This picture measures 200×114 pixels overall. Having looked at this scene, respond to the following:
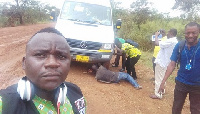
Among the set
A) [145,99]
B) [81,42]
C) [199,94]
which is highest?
[81,42]

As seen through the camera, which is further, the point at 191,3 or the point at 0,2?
the point at 191,3

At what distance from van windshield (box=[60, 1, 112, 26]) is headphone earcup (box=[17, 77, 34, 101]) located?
5.83 m

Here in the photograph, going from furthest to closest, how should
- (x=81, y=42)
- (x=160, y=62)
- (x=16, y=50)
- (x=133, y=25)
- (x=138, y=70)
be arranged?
(x=133, y=25), (x=16, y=50), (x=138, y=70), (x=81, y=42), (x=160, y=62)

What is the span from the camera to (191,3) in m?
24.3

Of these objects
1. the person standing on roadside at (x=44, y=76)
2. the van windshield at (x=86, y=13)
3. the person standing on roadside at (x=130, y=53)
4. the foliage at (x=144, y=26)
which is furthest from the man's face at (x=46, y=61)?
the foliage at (x=144, y=26)

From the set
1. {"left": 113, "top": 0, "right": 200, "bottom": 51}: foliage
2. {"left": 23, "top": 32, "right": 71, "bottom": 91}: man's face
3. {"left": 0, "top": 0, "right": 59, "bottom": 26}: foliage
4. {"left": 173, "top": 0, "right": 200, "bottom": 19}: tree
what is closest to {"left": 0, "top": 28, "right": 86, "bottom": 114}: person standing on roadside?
{"left": 23, "top": 32, "right": 71, "bottom": 91}: man's face

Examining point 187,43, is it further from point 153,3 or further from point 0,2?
point 0,2

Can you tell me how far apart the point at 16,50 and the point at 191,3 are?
21.3 m

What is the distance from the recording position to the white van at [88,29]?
6039mm

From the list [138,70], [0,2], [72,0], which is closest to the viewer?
[72,0]

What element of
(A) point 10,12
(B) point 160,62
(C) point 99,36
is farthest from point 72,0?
(A) point 10,12

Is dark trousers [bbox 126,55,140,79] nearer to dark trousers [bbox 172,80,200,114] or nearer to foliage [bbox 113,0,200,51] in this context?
dark trousers [bbox 172,80,200,114]

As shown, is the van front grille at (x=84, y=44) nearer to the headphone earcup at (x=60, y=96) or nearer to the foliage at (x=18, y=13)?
the headphone earcup at (x=60, y=96)

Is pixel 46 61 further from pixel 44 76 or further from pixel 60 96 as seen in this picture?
pixel 60 96
